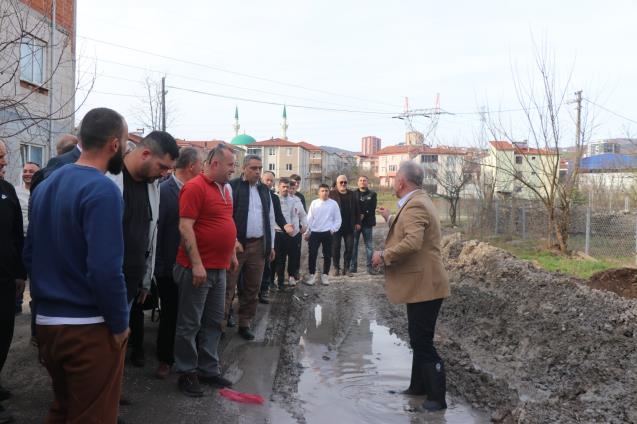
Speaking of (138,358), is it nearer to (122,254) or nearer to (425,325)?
(425,325)

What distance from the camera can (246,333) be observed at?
643 cm

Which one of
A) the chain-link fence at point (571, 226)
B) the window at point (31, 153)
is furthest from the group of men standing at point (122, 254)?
the chain-link fence at point (571, 226)

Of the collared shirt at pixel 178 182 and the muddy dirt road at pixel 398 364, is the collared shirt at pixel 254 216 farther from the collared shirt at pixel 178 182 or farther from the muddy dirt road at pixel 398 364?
the collared shirt at pixel 178 182

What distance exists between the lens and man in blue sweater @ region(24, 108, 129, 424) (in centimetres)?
249

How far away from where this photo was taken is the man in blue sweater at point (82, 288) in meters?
2.49

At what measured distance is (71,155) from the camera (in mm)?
4105

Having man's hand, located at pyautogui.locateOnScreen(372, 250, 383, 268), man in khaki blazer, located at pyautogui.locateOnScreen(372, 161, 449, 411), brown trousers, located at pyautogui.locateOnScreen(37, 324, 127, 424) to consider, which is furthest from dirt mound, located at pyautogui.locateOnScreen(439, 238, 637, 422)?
brown trousers, located at pyautogui.locateOnScreen(37, 324, 127, 424)

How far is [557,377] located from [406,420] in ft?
7.08

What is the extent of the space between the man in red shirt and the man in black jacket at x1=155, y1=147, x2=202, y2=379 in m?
0.20

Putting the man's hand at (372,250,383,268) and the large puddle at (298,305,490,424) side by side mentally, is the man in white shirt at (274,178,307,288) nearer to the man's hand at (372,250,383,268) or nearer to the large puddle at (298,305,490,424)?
the large puddle at (298,305,490,424)

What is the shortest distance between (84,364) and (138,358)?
2.77m

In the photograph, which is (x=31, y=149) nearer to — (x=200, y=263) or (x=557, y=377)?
(x=200, y=263)

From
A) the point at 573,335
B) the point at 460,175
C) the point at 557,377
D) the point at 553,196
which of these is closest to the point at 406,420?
the point at 557,377

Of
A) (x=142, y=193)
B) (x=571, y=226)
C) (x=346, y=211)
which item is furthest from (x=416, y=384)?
(x=571, y=226)
